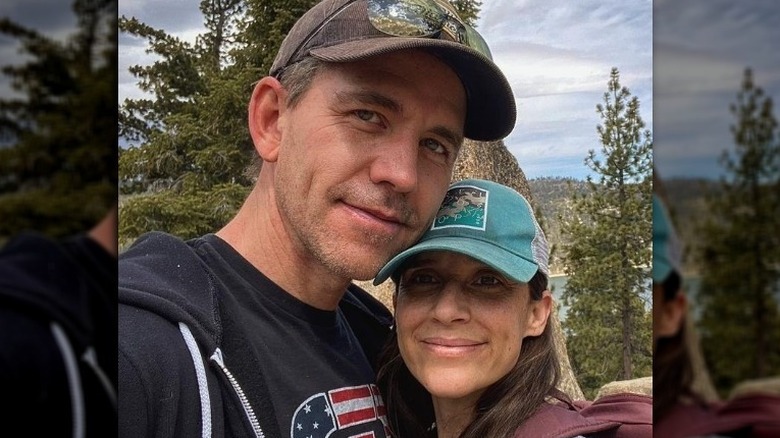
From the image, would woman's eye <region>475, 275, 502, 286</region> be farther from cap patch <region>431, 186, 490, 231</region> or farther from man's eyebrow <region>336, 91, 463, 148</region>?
man's eyebrow <region>336, 91, 463, 148</region>

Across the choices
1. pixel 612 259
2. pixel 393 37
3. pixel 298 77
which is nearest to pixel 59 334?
pixel 298 77

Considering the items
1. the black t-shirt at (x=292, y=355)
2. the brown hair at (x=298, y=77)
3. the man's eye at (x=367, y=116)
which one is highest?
the brown hair at (x=298, y=77)

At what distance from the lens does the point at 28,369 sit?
2.99 ft

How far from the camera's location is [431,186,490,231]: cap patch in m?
1.21

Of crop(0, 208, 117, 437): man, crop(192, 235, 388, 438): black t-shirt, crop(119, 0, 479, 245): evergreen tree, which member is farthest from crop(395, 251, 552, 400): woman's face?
crop(0, 208, 117, 437): man

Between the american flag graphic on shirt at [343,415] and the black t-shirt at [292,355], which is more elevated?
the black t-shirt at [292,355]

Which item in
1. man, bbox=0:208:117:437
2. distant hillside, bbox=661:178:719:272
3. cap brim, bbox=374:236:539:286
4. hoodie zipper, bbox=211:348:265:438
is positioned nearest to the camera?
man, bbox=0:208:117:437

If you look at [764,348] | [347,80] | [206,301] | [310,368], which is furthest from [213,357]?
[764,348]

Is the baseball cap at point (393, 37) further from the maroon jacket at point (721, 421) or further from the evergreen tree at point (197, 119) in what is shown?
the maroon jacket at point (721, 421)

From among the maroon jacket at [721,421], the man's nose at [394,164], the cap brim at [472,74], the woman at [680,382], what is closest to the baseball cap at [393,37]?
the cap brim at [472,74]

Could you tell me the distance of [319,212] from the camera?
1154mm

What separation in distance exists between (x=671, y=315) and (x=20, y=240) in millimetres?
1032

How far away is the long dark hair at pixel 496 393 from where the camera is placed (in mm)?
1227

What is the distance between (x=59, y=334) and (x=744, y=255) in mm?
1166
